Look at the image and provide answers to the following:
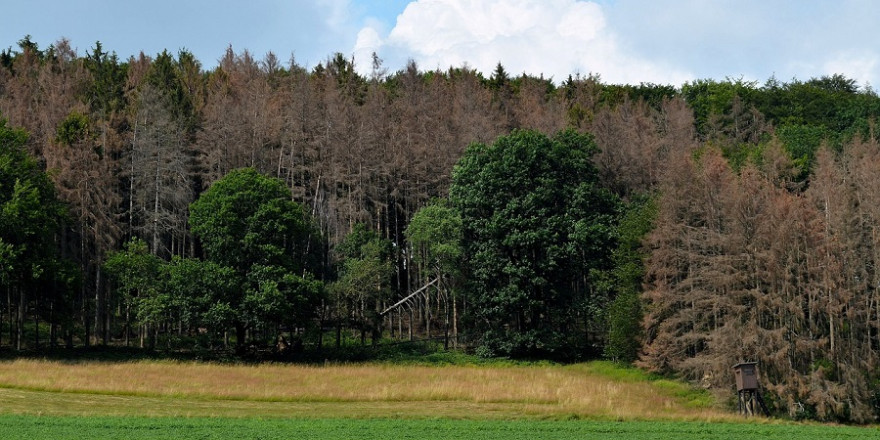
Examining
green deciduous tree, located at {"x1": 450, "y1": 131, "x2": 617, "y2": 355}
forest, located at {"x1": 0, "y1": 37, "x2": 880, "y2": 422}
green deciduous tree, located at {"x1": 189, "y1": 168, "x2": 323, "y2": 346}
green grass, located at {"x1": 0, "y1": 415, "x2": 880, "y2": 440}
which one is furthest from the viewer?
green deciduous tree, located at {"x1": 450, "y1": 131, "x2": 617, "y2": 355}

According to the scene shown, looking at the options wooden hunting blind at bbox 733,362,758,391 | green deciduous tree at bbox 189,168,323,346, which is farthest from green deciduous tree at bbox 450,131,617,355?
wooden hunting blind at bbox 733,362,758,391

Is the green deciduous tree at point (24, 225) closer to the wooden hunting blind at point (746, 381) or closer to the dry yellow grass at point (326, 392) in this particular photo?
the dry yellow grass at point (326, 392)

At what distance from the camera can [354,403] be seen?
118 ft

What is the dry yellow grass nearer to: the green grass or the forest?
the green grass

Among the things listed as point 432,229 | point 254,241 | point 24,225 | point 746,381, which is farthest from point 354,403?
point 24,225

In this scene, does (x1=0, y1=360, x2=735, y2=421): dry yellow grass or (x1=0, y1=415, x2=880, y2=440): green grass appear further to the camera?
(x1=0, y1=360, x2=735, y2=421): dry yellow grass

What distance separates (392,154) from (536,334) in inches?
752

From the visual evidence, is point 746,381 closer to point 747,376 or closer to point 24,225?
point 747,376

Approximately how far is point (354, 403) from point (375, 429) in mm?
9747

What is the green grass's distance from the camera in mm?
24547

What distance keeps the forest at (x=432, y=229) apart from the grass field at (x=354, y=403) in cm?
501

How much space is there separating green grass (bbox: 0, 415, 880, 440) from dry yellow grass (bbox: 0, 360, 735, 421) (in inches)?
108

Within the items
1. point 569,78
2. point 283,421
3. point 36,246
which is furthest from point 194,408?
point 569,78

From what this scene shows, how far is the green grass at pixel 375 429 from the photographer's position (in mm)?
24547
